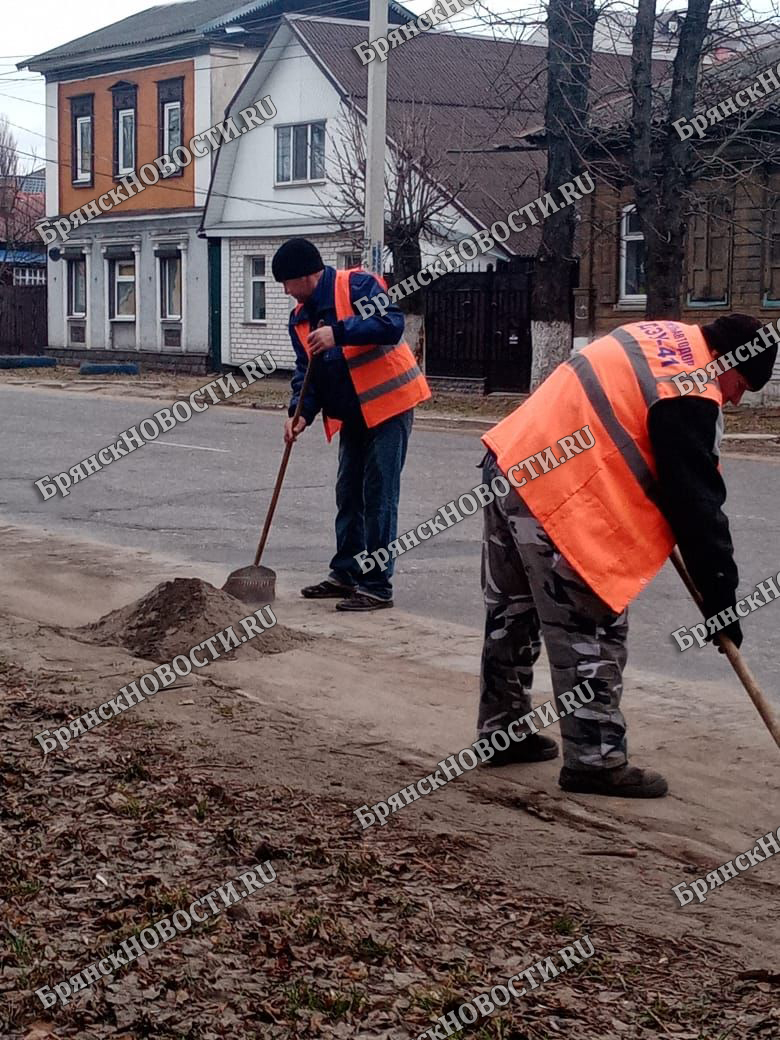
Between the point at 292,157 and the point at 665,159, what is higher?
the point at 292,157

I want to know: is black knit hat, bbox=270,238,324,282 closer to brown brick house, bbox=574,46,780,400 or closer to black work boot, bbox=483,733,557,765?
black work boot, bbox=483,733,557,765

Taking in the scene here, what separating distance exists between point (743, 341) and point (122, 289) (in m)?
32.9

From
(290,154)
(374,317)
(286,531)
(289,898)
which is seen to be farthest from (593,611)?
(290,154)

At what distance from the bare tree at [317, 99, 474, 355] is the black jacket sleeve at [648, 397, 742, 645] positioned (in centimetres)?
1998

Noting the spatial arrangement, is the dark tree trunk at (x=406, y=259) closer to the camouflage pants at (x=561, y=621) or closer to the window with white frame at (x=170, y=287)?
the window with white frame at (x=170, y=287)

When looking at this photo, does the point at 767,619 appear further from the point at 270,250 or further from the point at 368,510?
the point at 270,250

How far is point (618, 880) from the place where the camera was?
3963 mm

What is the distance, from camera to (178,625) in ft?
22.5

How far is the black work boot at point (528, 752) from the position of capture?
5074 mm

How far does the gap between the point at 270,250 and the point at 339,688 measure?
86.6 ft

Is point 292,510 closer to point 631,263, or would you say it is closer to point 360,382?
point 360,382

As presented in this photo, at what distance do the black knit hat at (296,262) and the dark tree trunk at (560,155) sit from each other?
41.0ft

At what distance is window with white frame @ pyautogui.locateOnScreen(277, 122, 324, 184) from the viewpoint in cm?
3028

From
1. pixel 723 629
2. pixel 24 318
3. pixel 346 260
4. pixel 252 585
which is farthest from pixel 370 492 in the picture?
pixel 24 318
